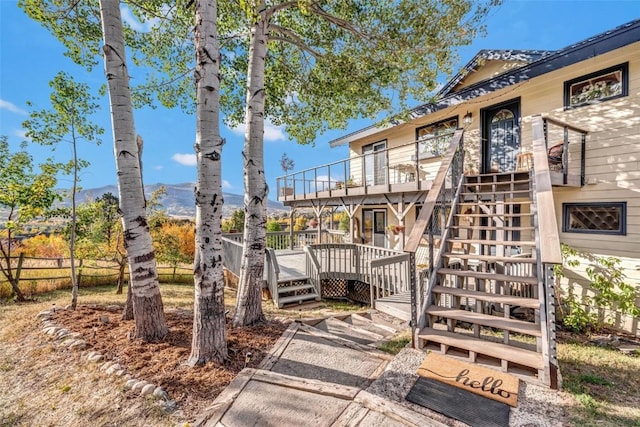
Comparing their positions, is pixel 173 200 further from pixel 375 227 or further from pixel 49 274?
pixel 375 227

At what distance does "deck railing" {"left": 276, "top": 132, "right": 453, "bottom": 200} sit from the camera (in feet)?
30.9

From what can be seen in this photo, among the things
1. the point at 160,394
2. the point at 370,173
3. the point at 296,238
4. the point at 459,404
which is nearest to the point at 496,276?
the point at 459,404

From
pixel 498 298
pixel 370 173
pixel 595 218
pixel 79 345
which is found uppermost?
pixel 370 173

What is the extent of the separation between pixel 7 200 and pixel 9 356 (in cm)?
507

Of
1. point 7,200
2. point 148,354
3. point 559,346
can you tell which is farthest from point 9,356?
point 559,346

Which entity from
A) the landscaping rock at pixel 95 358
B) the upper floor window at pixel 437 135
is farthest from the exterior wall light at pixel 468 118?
the landscaping rock at pixel 95 358

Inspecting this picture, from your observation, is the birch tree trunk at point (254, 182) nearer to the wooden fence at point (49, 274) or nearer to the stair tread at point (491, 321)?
the stair tread at point (491, 321)

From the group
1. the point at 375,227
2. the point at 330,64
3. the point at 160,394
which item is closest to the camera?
the point at 160,394

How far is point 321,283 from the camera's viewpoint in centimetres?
818

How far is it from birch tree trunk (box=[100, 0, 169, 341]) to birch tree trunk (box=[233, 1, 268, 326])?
1.25 m

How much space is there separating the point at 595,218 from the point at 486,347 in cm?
550

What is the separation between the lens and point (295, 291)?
7.46 metres

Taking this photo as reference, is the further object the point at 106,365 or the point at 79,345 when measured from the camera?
the point at 79,345

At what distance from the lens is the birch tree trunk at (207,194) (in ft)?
10.6
